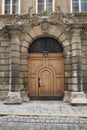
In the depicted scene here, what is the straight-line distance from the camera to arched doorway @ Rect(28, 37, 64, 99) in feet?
32.7

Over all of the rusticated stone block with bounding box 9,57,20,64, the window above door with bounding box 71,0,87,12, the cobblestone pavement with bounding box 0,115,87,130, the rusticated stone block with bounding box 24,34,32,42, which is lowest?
the cobblestone pavement with bounding box 0,115,87,130

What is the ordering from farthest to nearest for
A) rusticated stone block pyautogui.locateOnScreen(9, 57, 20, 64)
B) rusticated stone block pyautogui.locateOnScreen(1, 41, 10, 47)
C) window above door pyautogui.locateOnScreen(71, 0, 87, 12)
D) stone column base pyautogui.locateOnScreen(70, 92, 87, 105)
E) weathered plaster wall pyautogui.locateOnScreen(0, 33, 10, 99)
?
window above door pyautogui.locateOnScreen(71, 0, 87, 12) → rusticated stone block pyautogui.locateOnScreen(1, 41, 10, 47) → weathered plaster wall pyautogui.locateOnScreen(0, 33, 10, 99) → rusticated stone block pyautogui.locateOnScreen(9, 57, 20, 64) → stone column base pyautogui.locateOnScreen(70, 92, 87, 105)

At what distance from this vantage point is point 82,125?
19.3 ft

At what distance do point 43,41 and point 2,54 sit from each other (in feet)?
7.70

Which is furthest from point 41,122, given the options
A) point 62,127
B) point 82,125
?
point 82,125

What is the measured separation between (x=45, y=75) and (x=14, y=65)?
1.80 metres

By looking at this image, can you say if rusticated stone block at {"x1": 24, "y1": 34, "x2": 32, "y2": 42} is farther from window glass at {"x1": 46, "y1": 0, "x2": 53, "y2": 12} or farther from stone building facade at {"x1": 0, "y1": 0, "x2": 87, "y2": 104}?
window glass at {"x1": 46, "y1": 0, "x2": 53, "y2": 12}

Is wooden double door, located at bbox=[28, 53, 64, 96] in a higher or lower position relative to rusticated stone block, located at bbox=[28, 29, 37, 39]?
lower

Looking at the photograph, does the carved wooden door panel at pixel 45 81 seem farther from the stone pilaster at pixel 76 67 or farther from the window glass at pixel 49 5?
the window glass at pixel 49 5

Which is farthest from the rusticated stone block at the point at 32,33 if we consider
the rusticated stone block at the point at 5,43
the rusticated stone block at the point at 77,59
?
the rusticated stone block at the point at 77,59

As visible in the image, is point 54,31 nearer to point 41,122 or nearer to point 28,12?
point 28,12

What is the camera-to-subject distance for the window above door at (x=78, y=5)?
1052cm

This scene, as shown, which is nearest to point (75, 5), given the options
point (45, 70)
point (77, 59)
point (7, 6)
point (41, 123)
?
point (77, 59)

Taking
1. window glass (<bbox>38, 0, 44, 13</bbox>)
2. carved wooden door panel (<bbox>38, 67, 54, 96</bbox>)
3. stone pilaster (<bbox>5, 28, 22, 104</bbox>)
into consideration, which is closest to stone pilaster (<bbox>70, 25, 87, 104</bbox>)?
carved wooden door panel (<bbox>38, 67, 54, 96</bbox>)
